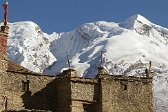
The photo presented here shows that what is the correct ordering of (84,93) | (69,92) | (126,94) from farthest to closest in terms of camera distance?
(126,94)
(84,93)
(69,92)

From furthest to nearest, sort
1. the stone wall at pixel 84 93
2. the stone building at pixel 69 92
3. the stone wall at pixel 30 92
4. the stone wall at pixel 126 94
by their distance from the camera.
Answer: the stone wall at pixel 126 94 < the stone wall at pixel 84 93 < the stone building at pixel 69 92 < the stone wall at pixel 30 92

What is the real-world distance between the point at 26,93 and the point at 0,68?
177 inches

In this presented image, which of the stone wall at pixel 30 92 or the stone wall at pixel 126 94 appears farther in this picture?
the stone wall at pixel 126 94

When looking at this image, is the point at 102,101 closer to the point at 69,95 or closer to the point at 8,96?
the point at 69,95

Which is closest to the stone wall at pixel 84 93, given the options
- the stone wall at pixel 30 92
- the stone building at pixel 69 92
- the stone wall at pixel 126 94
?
the stone building at pixel 69 92

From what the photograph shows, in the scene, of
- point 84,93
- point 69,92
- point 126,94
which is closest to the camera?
point 69,92

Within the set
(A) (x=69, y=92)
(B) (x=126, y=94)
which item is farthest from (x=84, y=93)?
(B) (x=126, y=94)

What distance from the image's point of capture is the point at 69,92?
60.3 metres

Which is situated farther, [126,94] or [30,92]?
[126,94]

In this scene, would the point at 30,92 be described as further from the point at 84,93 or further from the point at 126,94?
the point at 126,94

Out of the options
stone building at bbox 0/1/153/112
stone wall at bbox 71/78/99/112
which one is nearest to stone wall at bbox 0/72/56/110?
stone building at bbox 0/1/153/112

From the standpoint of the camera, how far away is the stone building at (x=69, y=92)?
196ft

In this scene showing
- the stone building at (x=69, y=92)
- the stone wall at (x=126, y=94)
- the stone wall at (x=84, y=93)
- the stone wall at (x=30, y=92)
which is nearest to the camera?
the stone wall at (x=30, y=92)

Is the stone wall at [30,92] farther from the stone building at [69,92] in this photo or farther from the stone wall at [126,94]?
the stone wall at [126,94]
